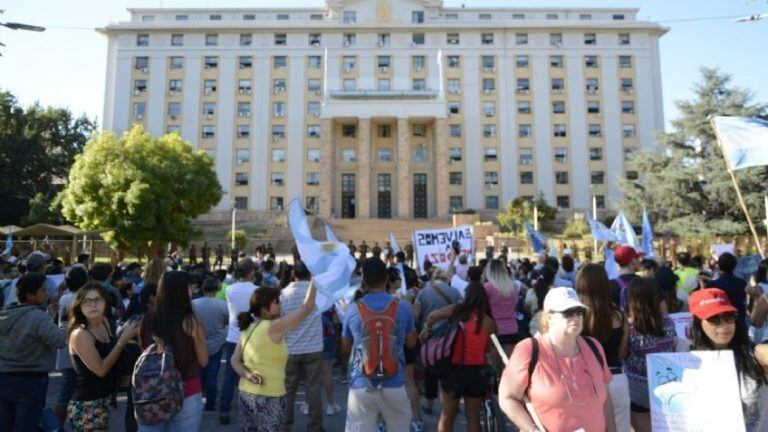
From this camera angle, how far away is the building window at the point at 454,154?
49.6 meters

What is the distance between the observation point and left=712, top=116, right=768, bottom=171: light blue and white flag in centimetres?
734

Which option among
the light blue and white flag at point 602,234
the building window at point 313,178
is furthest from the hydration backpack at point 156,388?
the building window at point 313,178

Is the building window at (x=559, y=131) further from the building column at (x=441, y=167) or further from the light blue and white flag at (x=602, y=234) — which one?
the light blue and white flag at (x=602, y=234)

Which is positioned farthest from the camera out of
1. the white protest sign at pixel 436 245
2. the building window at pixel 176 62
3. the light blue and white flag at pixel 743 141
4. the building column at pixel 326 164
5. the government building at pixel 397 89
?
the building window at pixel 176 62

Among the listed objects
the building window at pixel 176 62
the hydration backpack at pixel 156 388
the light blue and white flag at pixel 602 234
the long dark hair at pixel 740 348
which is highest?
the building window at pixel 176 62

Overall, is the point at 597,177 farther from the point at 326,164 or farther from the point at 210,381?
the point at 210,381

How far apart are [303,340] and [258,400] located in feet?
4.70

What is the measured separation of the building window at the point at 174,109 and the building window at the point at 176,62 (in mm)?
3821

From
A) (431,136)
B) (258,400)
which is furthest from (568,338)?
(431,136)

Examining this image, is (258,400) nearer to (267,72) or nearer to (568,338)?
(568,338)

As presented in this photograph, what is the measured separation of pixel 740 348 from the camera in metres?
3.22

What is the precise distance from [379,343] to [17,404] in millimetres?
3062

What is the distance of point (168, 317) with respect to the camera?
3549mm

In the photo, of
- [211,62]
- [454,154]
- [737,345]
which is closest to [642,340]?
[737,345]
